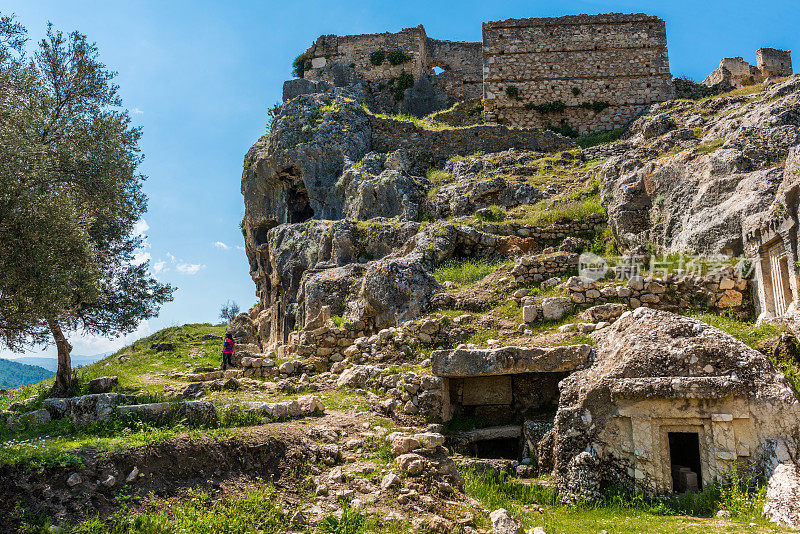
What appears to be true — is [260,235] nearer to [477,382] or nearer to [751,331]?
[477,382]

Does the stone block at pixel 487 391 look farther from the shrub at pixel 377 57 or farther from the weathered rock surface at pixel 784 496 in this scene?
the shrub at pixel 377 57

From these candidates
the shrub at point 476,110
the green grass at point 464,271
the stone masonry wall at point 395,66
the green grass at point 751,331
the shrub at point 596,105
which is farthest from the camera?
the stone masonry wall at point 395,66

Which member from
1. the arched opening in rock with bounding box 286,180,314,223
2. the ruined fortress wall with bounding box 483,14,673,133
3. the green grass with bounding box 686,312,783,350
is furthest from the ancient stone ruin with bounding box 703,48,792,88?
the green grass with bounding box 686,312,783,350

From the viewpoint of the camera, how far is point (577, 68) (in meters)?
27.3

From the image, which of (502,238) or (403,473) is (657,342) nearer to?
(403,473)

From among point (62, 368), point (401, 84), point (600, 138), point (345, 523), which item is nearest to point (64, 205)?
point (62, 368)

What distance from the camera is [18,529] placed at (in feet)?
17.4

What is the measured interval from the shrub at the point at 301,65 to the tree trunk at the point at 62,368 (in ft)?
80.4

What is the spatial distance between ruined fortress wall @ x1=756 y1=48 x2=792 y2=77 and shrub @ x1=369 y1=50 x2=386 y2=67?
19851 millimetres

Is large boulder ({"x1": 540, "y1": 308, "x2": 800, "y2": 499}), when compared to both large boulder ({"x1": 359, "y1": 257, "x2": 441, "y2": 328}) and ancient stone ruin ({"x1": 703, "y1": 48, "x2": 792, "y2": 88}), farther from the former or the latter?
ancient stone ruin ({"x1": 703, "y1": 48, "x2": 792, "y2": 88})

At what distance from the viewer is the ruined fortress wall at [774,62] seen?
28.6 m

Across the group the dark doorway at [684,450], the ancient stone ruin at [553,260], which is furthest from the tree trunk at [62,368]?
the dark doorway at [684,450]

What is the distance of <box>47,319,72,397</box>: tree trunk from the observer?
1166 centimetres

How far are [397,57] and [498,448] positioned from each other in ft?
85.9
